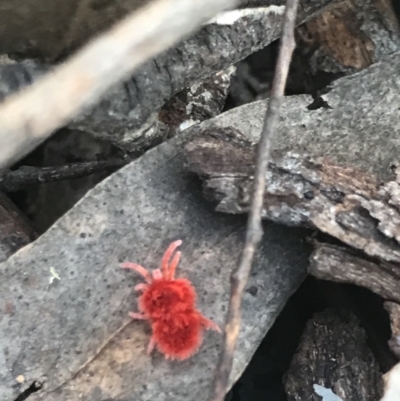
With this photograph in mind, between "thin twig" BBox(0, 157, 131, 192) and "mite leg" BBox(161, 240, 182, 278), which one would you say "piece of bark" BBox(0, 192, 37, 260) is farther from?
"mite leg" BBox(161, 240, 182, 278)

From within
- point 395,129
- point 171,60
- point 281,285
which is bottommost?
point 281,285

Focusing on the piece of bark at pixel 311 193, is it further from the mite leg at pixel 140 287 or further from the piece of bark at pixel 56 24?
the piece of bark at pixel 56 24

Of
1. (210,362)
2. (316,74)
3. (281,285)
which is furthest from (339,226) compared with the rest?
(316,74)

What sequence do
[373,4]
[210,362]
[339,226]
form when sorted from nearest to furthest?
[339,226]
[210,362]
[373,4]

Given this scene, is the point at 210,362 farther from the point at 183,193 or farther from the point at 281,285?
the point at 183,193

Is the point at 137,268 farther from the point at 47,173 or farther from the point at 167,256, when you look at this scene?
the point at 47,173

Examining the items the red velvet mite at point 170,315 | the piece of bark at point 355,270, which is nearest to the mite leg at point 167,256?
the red velvet mite at point 170,315
